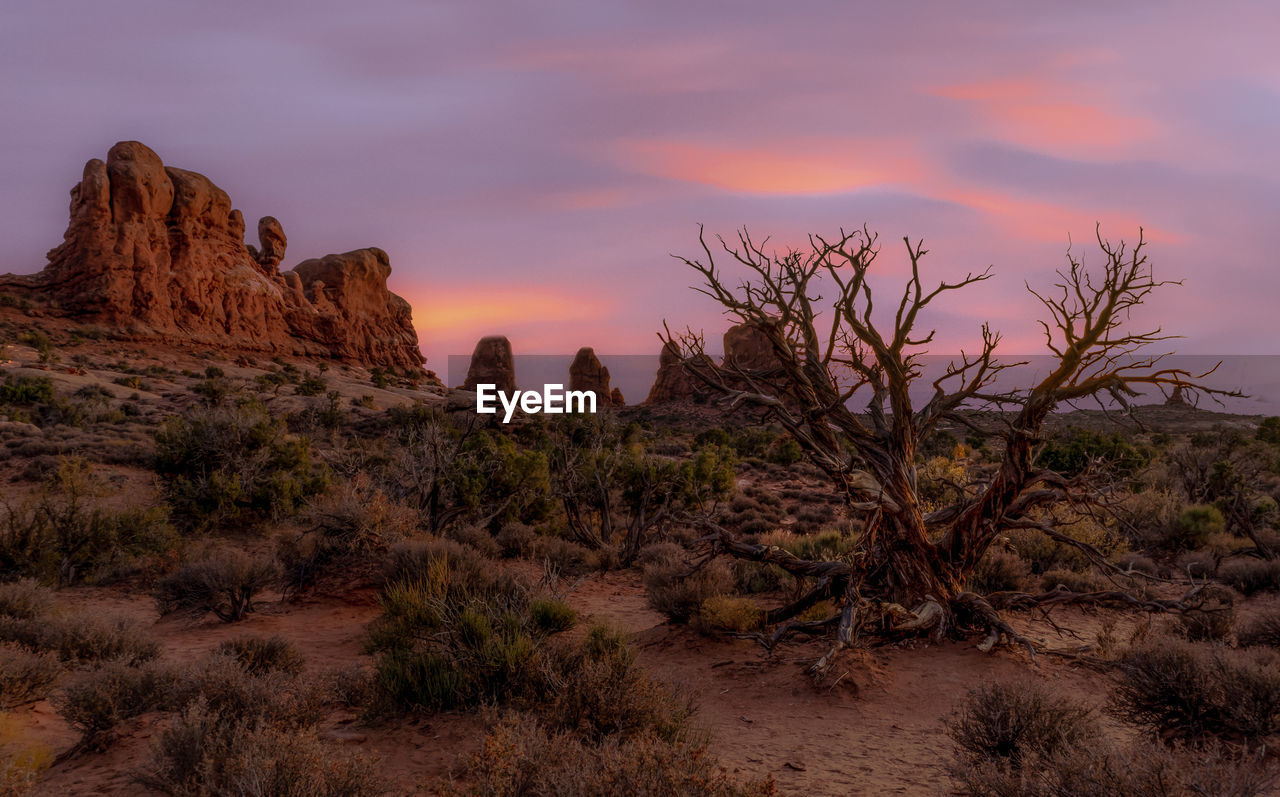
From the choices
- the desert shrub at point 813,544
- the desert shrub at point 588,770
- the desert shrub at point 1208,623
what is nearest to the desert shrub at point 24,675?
the desert shrub at point 588,770

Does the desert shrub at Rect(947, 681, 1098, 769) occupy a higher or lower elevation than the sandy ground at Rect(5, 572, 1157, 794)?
higher

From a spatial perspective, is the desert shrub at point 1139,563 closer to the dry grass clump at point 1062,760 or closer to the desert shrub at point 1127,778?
the dry grass clump at point 1062,760

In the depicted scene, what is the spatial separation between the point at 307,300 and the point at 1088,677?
84.0m

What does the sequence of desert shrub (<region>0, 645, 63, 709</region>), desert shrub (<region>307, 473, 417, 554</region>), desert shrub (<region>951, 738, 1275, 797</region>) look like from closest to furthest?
desert shrub (<region>951, 738, 1275, 797</region>), desert shrub (<region>0, 645, 63, 709</region>), desert shrub (<region>307, 473, 417, 554</region>)

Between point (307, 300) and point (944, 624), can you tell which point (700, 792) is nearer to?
point (944, 624)

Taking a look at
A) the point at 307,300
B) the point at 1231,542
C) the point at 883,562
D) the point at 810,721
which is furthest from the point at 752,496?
the point at 307,300

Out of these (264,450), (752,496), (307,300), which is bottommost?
(752,496)

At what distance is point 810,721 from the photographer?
5.85 m

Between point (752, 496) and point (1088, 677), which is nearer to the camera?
point (1088, 677)

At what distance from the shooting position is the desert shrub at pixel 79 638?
6.04 metres

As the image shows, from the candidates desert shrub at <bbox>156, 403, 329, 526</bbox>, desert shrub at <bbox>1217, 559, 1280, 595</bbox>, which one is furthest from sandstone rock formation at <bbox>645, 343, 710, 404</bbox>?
desert shrub at <bbox>1217, 559, 1280, 595</bbox>

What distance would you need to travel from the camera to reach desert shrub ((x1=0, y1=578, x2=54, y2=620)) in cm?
677

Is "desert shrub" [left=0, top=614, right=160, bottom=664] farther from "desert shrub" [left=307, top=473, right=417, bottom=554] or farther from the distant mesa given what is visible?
the distant mesa

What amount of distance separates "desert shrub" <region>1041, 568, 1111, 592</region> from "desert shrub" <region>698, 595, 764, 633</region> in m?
5.34
